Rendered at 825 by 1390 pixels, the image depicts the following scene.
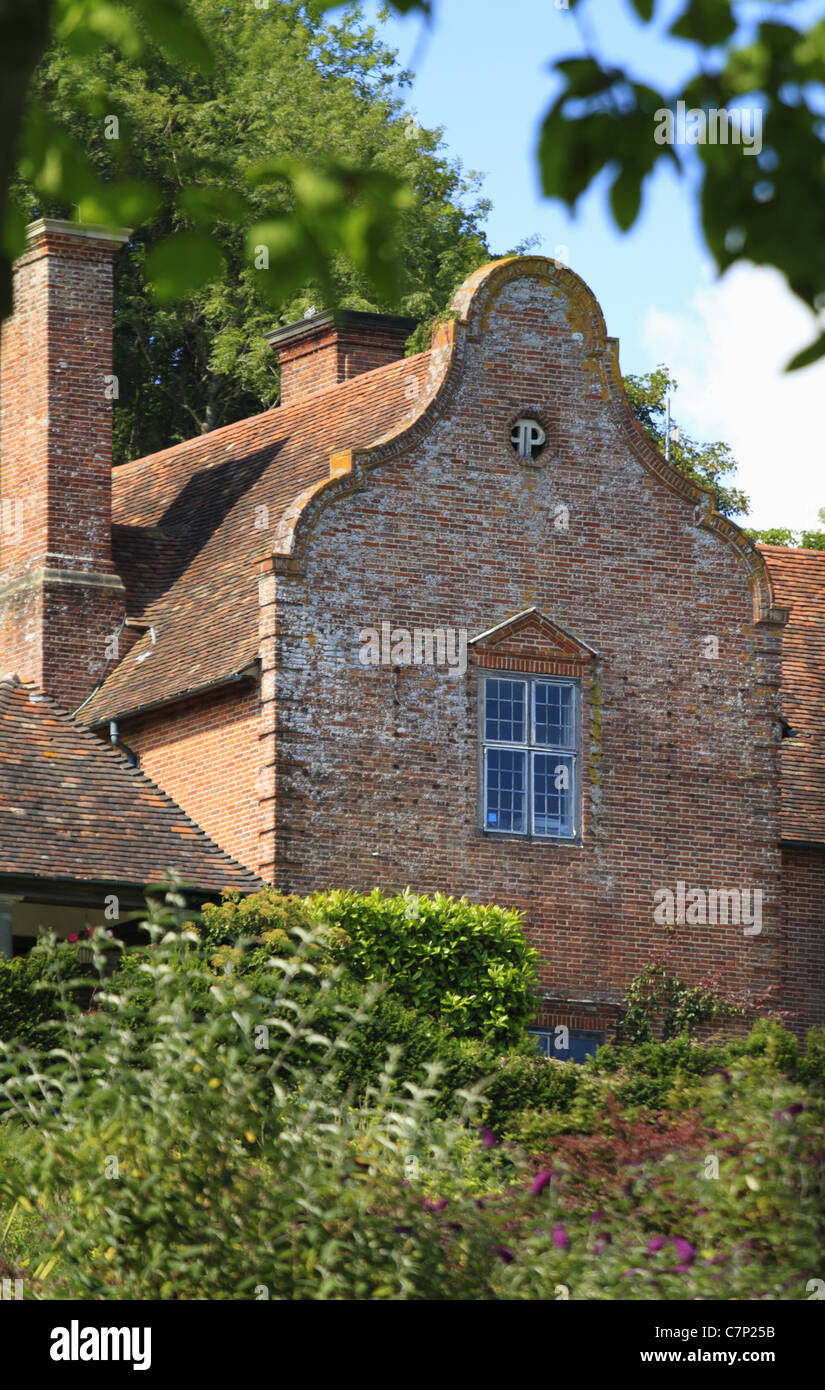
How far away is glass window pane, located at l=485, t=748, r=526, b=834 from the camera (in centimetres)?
2492

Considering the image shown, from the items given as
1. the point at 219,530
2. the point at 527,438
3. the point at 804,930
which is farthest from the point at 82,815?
the point at 804,930

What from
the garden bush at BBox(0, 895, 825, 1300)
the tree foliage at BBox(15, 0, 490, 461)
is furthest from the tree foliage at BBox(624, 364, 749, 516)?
the garden bush at BBox(0, 895, 825, 1300)

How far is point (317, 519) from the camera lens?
24422mm

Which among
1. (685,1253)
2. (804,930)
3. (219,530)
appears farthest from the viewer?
(219,530)

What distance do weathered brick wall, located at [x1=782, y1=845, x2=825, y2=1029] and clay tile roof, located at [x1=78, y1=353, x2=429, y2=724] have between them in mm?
7377

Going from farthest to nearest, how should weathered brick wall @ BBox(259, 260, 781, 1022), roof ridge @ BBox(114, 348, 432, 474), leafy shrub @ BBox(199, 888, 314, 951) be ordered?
roof ridge @ BBox(114, 348, 432, 474) → weathered brick wall @ BBox(259, 260, 781, 1022) → leafy shrub @ BBox(199, 888, 314, 951)

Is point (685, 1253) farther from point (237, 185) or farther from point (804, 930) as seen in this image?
point (237, 185)

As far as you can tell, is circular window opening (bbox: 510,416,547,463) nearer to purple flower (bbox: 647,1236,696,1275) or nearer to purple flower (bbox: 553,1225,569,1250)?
purple flower (bbox: 647,1236,696,1275)

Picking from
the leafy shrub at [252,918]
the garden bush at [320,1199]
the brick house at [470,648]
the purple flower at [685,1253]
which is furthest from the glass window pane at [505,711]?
the purple flower at [685,1253]

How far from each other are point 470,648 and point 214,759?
10.2ft

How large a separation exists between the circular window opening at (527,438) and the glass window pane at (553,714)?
2.65 meters

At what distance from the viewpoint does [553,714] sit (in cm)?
2542

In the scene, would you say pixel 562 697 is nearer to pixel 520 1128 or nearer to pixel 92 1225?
pixel 520 1128

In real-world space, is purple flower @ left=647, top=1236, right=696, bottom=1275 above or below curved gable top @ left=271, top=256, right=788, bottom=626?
below
